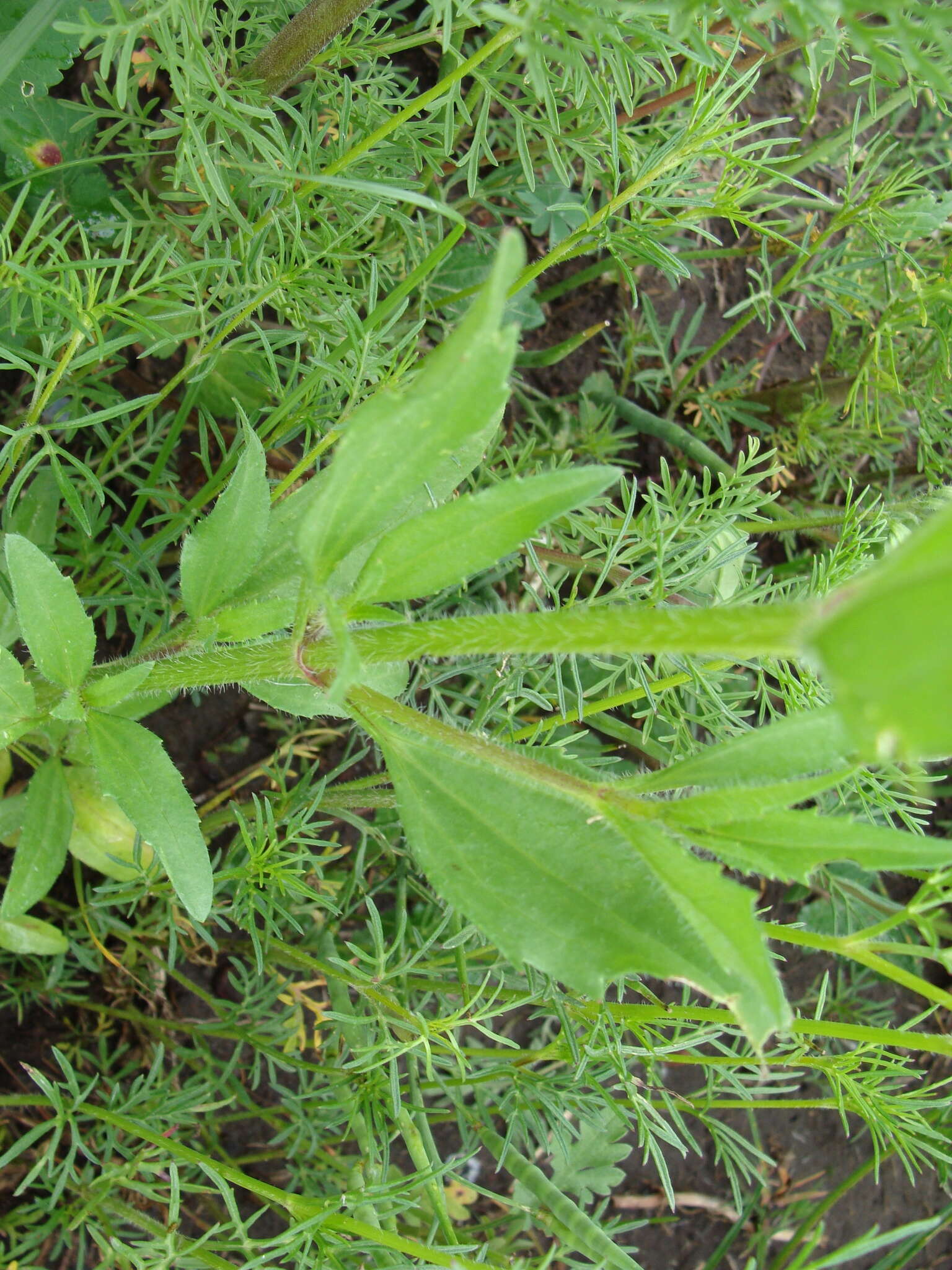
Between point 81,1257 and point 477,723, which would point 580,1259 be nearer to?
point 81,1257

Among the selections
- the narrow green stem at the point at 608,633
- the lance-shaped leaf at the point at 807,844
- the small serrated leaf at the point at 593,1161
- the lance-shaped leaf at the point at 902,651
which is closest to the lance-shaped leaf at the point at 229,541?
the narrow green stem at the point at 608,633

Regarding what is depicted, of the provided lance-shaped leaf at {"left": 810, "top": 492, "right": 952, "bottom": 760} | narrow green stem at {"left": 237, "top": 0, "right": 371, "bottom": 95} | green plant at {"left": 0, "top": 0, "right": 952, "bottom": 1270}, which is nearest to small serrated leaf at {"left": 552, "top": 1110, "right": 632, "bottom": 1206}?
green plant at {"left": 0, "top": 0, "right": 952, "bottom": 1270}

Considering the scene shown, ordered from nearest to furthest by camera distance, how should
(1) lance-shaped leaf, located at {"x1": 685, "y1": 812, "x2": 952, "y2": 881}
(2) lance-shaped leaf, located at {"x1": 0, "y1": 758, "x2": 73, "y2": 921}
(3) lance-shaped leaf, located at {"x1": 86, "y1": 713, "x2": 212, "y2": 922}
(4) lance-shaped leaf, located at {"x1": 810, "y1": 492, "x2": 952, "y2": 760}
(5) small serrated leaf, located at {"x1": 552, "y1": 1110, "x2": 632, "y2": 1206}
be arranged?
1. (4) lance-shaped leaf, located at {"x1": 810, "y1": 492, "x2": 952, "y2": 760}
2. (1) lance-shaped leaf, located at {"x1": 685, "y1": 812, "x2": 952, "y2": 881}
3. (3) lance-shaped leaf, located at {"x1": 86, "y1": 713, "x2": 212, "y2": 922}
4. (2) lance-shaped leaf, located at {"x1": 0, "y1": 758, "x2": 73, "y2": 921}
5. (5) small serrated leaf, located at {"x1": 552, "y1": 1110, "x2": 632, "y2": 1206}

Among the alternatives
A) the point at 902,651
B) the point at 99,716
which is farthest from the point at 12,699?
the point at 902,651

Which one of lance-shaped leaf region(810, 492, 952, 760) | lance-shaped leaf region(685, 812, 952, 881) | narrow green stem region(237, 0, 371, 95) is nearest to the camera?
lance-shaped leaf region(810, 492, 952, 760)

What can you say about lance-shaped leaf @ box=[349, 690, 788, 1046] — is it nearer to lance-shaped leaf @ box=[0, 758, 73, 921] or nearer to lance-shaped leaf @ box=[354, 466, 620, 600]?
lance-shaped leaf @ box=[354, 466, 620, 600]

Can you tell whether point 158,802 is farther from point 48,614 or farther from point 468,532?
point 468,532
